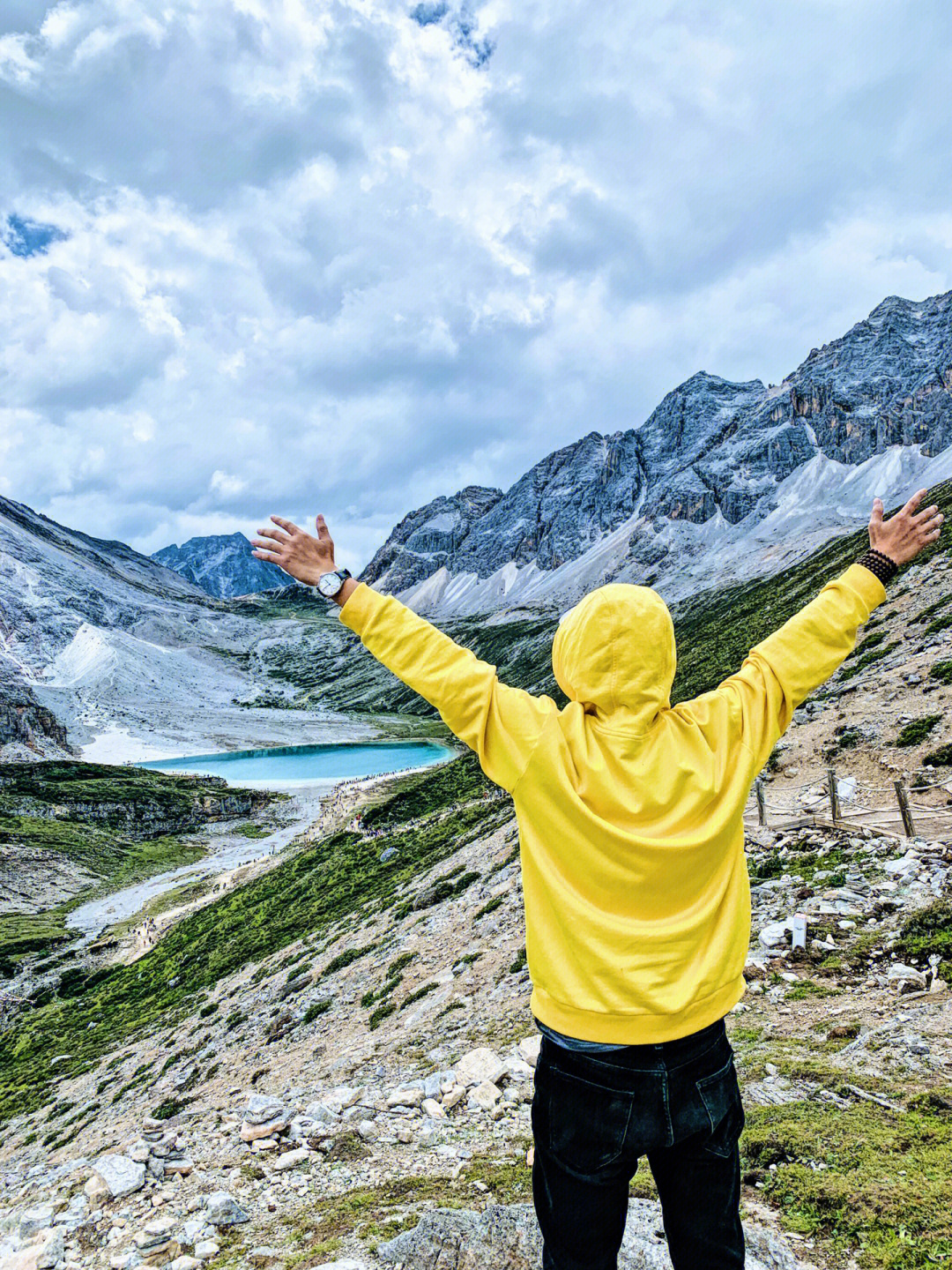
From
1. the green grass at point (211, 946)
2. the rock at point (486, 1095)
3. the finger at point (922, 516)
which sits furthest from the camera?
the green grass at point (211, 946)

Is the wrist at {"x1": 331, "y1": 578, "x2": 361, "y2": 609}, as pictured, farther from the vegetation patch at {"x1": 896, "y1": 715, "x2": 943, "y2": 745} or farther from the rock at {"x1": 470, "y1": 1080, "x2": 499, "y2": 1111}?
the vegetation patch at {"x1": 896, "y1": 715, "x2": 943, "y2": 745}

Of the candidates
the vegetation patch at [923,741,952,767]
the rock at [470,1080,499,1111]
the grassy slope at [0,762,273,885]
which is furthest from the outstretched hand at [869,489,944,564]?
the grassy slope at [0,762,273,885]

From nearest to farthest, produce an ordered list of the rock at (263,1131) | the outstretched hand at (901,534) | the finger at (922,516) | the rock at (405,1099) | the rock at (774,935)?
the outstretched hand at (901,534)
the finger at (922,516)
the rock at (263,1131)
the rock at (405,1099)
the rock at (774,935)

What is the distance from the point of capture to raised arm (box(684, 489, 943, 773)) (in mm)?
2941

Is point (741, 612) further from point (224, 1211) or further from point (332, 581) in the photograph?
point (332, 581)

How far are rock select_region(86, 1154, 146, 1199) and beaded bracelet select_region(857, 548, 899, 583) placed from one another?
27.1 ft

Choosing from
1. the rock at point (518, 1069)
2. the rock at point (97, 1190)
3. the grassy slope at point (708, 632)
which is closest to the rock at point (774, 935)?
the rock at point (518, 1069)

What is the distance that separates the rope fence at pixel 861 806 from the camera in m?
A: 11.5

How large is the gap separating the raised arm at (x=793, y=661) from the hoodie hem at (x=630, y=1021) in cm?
100

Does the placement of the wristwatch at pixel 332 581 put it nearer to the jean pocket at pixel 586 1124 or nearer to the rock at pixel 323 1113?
the jean pocket at pixel 586 1124

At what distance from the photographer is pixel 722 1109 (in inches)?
105

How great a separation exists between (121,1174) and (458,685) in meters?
7.25

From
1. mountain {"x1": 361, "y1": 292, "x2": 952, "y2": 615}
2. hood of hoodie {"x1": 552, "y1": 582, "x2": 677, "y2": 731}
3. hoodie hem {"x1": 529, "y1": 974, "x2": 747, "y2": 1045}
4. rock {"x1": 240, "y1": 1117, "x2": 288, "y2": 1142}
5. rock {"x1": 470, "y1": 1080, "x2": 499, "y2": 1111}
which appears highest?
mountain {"x1": 361, "y1": 292, "x2": 952, "y2": 615}

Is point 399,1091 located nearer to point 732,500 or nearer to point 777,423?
point 732,500
